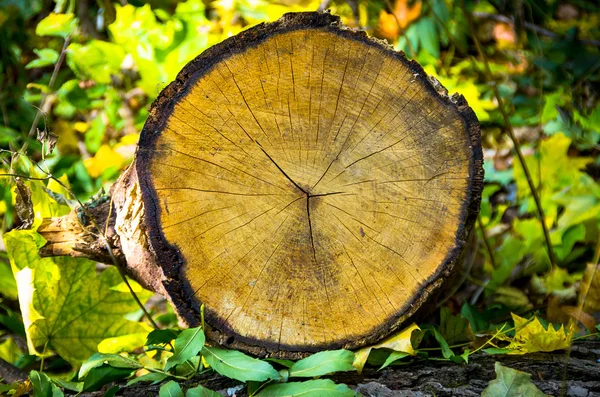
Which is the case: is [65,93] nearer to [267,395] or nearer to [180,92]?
[180,92]

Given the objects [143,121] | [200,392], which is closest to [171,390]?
[200,392]

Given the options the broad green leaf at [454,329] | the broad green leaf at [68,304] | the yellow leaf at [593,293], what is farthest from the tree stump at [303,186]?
the yellow leaf at [593,293]

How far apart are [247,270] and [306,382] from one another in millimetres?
272

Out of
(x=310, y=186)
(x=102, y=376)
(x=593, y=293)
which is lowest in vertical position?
(x=593, y=293)

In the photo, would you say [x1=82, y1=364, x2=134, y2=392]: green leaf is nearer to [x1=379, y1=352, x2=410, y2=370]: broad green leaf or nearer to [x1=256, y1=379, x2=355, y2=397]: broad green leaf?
[x1=256, y1=379, x2=355, y2=397]: broad green leaf

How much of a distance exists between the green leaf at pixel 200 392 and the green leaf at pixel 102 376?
222 mm

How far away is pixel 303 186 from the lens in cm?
129

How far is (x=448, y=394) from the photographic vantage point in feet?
3.95

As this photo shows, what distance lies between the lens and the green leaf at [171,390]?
1136mm

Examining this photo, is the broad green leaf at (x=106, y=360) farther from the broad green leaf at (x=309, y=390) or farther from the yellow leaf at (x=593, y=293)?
the yellow leaf at (x=593, y=293)

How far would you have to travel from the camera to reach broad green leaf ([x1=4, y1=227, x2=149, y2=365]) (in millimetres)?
1557

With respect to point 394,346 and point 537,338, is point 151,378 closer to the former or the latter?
point 394,346

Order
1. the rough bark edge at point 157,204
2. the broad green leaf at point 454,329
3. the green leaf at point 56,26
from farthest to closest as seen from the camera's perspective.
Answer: the green leaf at point 56,26
the broad green leaf at point 454,329
the rough bark edge at point 157,204

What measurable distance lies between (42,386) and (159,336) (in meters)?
0.26
